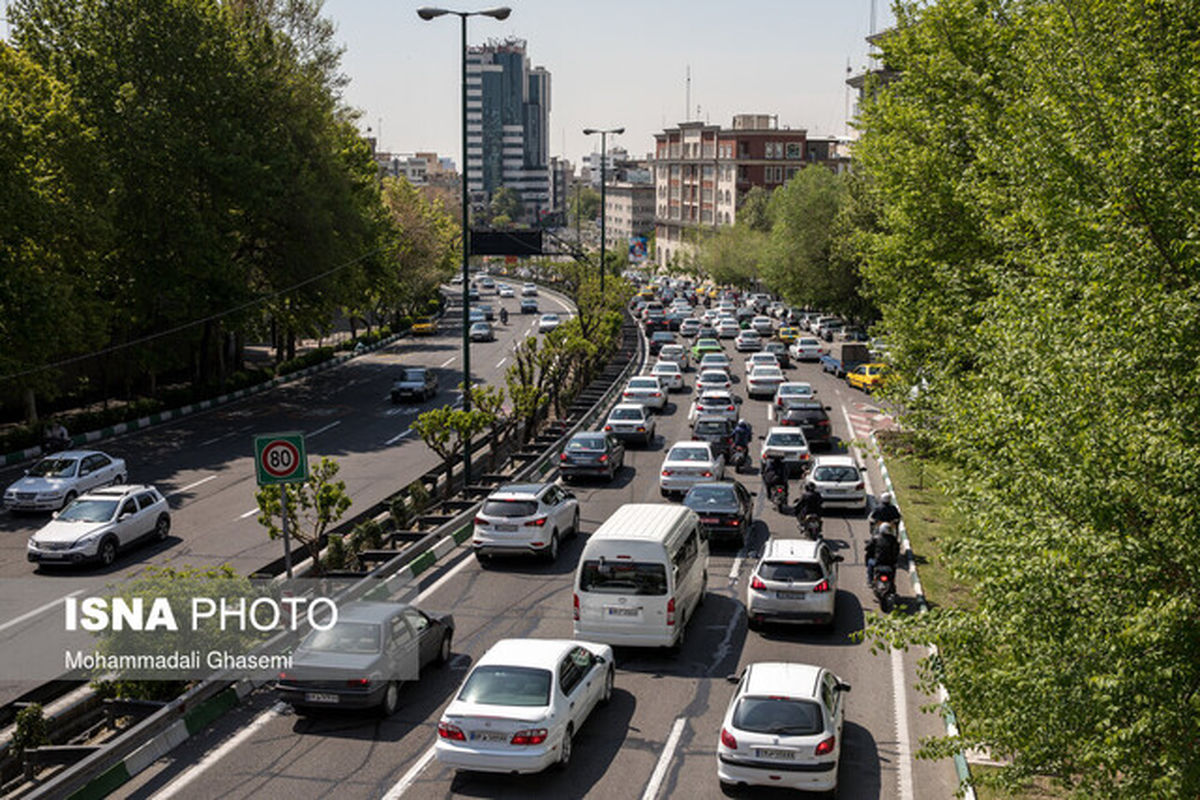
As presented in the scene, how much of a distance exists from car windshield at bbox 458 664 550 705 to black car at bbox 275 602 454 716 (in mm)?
2102

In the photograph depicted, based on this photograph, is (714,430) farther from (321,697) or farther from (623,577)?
(321,697)

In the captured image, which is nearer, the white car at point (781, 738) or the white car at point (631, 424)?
the white car at point (781, 738)

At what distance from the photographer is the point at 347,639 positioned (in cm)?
1608

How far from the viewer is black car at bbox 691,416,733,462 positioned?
36906 millimetres

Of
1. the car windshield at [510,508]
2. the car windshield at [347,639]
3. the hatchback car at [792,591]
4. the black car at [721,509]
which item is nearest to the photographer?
the car windshield at [347,639]

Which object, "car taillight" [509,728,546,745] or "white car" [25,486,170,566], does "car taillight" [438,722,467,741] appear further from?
"white car" [25,486,170,566]

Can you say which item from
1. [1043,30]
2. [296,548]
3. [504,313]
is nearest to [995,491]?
[1043,30]

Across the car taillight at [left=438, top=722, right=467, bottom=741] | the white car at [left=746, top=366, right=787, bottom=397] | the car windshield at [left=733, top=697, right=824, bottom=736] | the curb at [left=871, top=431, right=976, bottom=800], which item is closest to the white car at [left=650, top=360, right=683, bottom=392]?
the white car at [left=746, top=366, right=787, bottom=397]

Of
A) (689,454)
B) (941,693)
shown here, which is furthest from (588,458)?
(941,693)

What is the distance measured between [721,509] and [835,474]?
5437 mm

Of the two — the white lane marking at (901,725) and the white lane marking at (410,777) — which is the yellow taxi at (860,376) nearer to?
the white lane marking at (901,725)

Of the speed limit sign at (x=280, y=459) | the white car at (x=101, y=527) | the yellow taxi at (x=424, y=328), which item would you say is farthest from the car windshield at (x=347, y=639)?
the yellow taxi at (x=424, y=328)

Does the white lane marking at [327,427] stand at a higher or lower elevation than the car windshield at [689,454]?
lower

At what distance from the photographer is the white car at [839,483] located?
1162 inches
